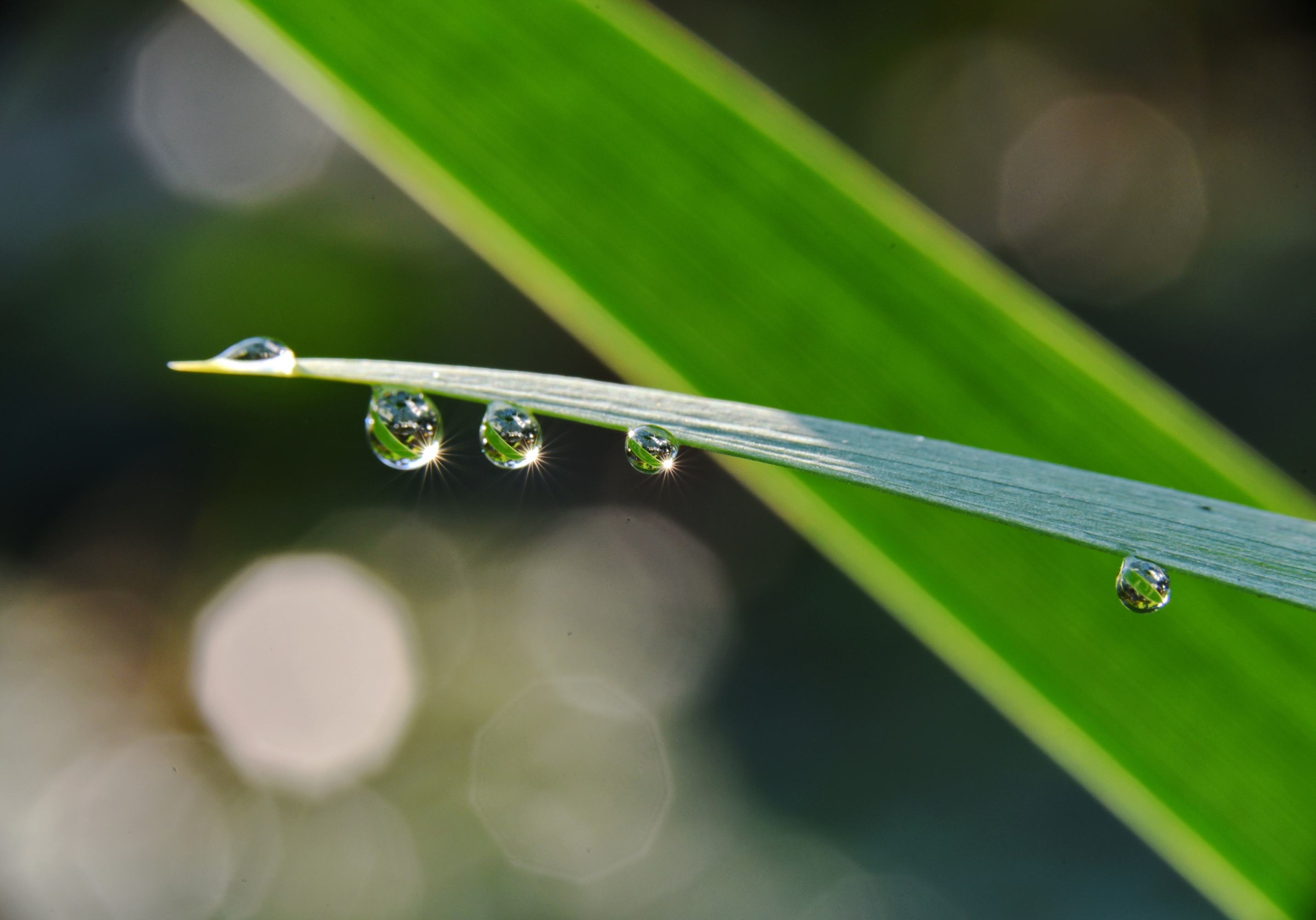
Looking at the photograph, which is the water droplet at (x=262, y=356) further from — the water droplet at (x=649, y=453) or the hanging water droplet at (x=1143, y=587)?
the hanging water droplet at (x=1143, y=587)

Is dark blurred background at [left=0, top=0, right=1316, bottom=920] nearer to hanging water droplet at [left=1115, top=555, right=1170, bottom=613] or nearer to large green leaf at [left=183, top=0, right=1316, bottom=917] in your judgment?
large green leaf at [left=183, top=0, right=1316, bottom=917]

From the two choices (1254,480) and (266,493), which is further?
(266,493)

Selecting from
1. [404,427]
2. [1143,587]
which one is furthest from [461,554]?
[1143,587]

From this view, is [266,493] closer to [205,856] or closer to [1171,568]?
[205,856]

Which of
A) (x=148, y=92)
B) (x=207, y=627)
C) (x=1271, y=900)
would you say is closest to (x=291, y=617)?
(x=207, y=627)

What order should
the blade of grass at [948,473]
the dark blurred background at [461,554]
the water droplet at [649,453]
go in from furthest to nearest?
the dark blurred background at [461,554]
the water droplet at [649,453]
the blade of grass at [948,473]

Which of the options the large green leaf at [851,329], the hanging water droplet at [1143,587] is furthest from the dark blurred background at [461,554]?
the hanging water droplet at [1143,587]

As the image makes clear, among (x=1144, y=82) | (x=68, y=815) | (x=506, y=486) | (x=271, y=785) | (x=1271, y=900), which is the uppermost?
(x=1144, y=82)

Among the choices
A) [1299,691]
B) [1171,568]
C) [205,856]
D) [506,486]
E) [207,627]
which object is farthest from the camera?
[506,486]
